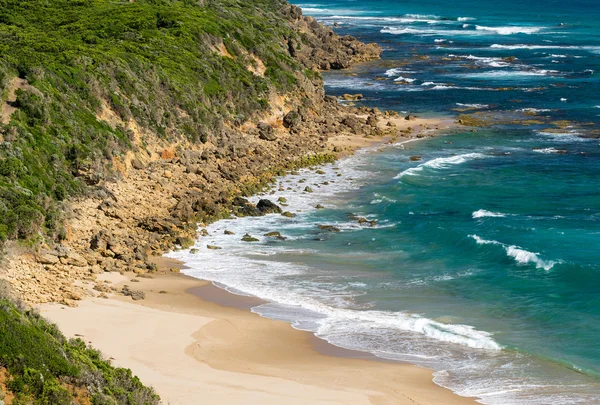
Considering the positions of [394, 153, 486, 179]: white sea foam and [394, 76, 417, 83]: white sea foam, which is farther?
[394, 76, 417, 83]: white sea foam

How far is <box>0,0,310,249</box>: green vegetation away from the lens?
43031 mm

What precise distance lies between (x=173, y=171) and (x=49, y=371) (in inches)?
1261

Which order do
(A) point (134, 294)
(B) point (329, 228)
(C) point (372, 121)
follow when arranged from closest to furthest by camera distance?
(A) point (134, 294), (B) point (329, 228), (C) point (372, 121)

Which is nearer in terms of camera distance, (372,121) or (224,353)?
(224,353)

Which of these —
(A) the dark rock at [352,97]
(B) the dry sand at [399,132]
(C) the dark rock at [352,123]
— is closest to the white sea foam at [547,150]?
(B) the dry sand at [399,132]

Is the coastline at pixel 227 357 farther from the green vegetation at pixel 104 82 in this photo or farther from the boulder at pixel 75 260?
the green vegetation at pixel 104 82

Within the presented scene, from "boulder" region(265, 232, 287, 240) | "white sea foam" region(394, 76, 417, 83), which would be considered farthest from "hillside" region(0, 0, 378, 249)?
"white sea foam" region(394, 76, 417, 83)

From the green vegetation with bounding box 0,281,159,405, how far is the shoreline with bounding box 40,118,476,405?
9.82 feet

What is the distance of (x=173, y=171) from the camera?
52.0 m

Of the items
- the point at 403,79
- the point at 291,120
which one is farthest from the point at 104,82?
the point at 403,79

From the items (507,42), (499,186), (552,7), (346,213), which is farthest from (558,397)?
(552,7)

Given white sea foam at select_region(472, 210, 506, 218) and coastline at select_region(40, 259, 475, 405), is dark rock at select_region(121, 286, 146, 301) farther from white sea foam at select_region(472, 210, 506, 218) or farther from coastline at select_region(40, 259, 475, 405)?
white sea foam at select_region(472, 210, 506, 218)

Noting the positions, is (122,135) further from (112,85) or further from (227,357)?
(227,357)

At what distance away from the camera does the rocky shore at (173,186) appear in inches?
1437
